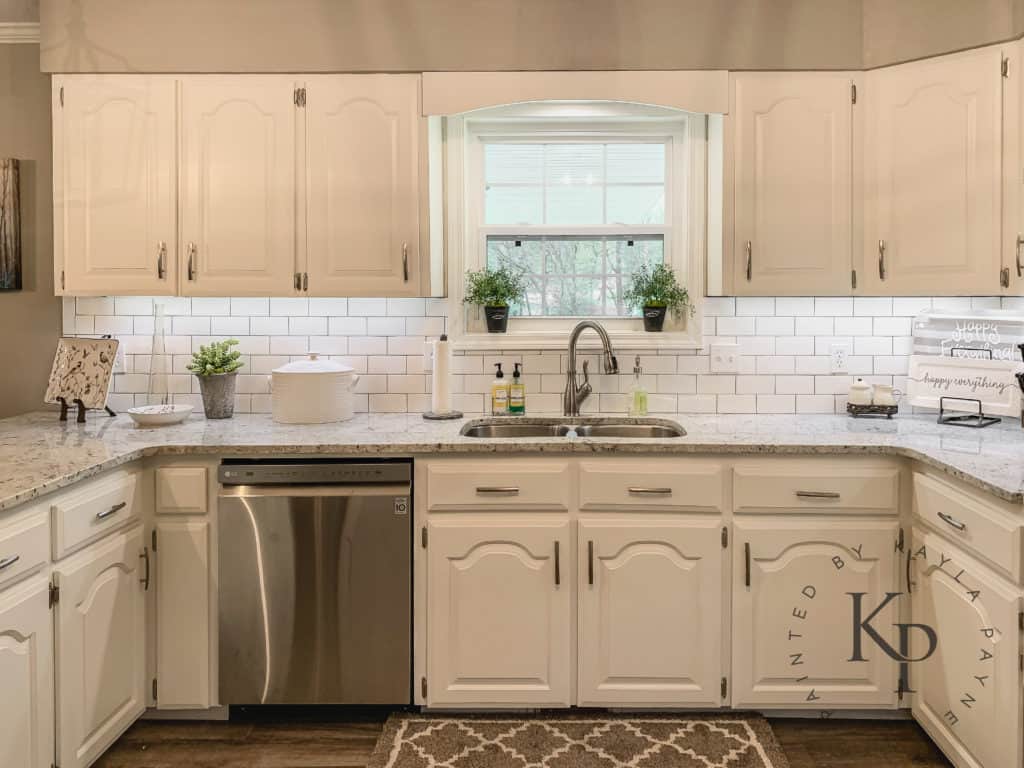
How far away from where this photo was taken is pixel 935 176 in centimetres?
259

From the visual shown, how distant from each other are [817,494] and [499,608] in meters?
1.08

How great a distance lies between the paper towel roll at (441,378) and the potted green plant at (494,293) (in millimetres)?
260

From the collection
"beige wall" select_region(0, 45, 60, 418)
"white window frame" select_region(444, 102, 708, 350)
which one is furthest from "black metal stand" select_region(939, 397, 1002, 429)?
"beige wall" select_region(0, 45, 60, 418)

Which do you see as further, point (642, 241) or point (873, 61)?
point (642, 241)

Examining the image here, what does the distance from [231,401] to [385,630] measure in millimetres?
1146

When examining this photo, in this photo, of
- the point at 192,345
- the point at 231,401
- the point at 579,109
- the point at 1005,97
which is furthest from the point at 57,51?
the point at 1005,97

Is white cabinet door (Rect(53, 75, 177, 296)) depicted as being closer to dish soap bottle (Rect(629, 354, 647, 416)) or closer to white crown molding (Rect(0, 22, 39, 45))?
white crown molding (Rect(0, 22, 39, 45))

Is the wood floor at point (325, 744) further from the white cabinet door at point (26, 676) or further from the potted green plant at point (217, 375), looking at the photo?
the potted green plant at point (217, 375)

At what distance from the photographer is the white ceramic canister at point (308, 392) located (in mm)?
2750

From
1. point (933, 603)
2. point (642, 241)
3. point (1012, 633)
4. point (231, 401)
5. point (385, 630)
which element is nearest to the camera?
point (1012, 633)

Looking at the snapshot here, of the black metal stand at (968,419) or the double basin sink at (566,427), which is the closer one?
the black metal stand at (968,419)

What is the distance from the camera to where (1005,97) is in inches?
97.7

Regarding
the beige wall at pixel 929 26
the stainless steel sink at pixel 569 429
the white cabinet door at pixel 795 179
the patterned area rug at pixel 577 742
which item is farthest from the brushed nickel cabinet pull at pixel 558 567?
the beige wall at pixel 929 26

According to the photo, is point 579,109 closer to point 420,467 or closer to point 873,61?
point 873,61
